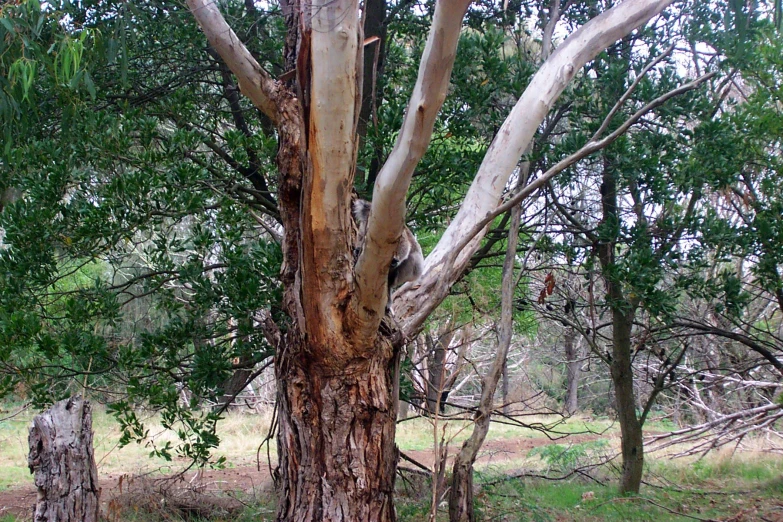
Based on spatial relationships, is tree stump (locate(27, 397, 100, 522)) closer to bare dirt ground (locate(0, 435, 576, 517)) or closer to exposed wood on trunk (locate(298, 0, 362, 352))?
exposed wood on trunk (locate(298, 0, 362, 352))

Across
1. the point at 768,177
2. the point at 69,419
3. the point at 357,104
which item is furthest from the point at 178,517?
the point at 768,177

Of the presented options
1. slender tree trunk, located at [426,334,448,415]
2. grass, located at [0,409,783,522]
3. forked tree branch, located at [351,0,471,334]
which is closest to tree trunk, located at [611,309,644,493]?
grass, located at [0,409,783,522]

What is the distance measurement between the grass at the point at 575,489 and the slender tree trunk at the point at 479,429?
162 mm

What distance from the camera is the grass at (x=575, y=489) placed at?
228 inches

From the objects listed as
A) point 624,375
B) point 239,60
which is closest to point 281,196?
point 239,60

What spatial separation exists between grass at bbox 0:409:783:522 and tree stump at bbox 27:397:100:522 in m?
1.67

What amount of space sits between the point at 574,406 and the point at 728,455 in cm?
1149

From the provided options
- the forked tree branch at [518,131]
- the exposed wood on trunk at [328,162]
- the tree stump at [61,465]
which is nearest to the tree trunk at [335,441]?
the exposed wood on trunk at [328,162]

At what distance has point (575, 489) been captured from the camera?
759 cm

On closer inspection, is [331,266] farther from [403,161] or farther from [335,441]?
[335,441]

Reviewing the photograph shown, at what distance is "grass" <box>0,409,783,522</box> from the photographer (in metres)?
5.80

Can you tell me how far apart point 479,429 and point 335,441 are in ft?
4.07

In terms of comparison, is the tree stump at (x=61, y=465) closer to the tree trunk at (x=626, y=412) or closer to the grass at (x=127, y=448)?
the grass at (x=127, y=448)

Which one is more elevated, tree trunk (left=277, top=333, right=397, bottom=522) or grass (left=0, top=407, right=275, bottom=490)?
tree trunk (left=277, top=333, right=397, bottom=522)
